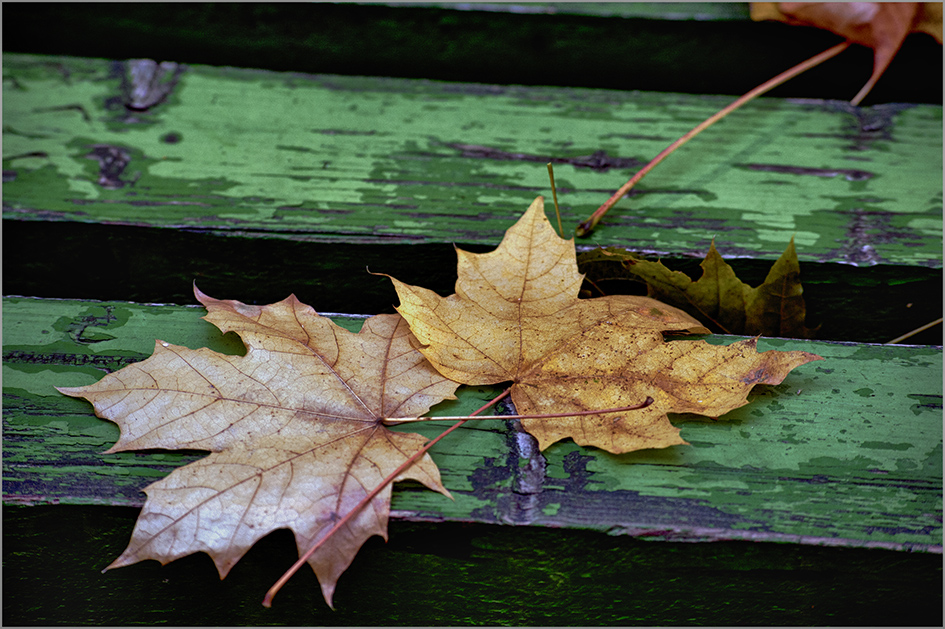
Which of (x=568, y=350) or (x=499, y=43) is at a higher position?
(x=499, y=43)

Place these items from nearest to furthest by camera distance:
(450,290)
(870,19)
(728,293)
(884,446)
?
(884,446), (728,293), (450,290), (870,19)

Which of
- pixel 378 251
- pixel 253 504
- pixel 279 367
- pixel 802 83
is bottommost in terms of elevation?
pixel 253 504

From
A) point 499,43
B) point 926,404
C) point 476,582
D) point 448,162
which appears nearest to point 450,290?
point 448,162

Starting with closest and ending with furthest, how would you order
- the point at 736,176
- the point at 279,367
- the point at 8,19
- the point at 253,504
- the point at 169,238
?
the point at 253,504, the point at 279,367, the point at 169,238, the point at 736,176, the point at 8,19

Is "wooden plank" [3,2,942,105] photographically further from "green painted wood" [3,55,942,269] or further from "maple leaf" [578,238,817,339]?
"maple leaf" [578,238,817,339]

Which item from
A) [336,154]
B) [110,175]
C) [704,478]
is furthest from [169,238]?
[704,478]

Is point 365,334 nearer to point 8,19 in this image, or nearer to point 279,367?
point 279,367

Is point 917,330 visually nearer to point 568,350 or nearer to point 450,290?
point 568,350
